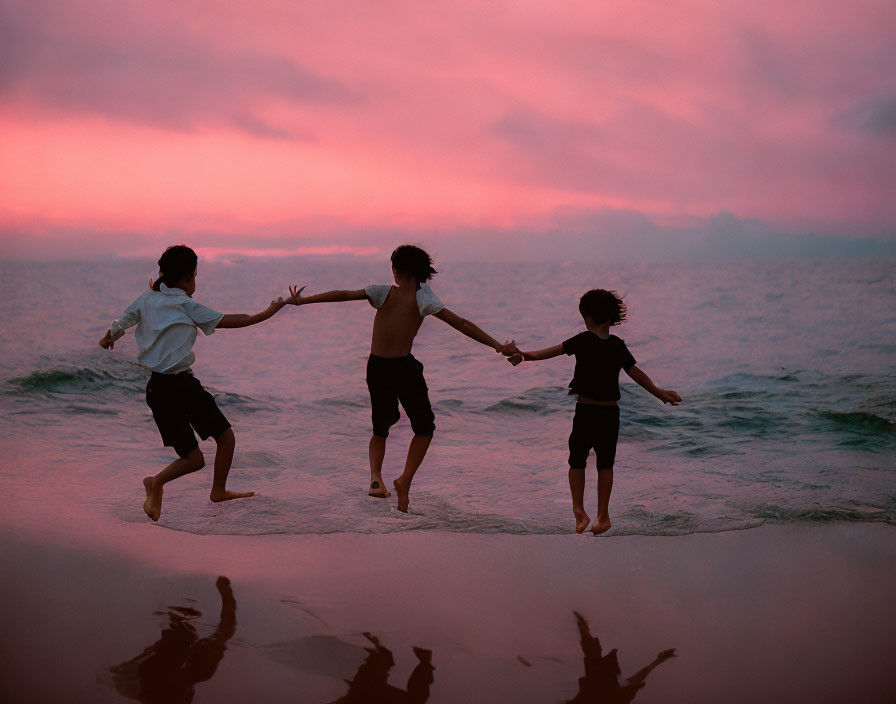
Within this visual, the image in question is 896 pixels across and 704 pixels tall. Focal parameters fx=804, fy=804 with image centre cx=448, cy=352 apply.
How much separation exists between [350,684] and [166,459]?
5280 millimetres

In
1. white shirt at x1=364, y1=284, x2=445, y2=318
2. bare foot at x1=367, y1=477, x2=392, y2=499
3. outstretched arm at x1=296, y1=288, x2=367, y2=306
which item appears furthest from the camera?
bare foot at x1=367, y1=477, x2=392, y2=499

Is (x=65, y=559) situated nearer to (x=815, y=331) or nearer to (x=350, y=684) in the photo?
(x=350, y=684)

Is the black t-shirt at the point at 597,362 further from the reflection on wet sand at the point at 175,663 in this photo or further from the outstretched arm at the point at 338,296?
the reflection on wet sand at the point at 175,663

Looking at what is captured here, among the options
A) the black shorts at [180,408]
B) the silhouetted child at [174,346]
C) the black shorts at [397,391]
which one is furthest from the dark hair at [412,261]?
the black shorts at [180,408]

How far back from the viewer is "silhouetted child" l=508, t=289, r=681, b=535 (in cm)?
519

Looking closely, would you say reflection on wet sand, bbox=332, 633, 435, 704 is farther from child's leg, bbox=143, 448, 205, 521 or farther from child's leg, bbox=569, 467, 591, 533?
child's leg, bbox=143, 448, 205, 521

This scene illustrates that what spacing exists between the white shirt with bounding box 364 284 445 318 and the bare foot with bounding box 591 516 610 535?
1834 mm

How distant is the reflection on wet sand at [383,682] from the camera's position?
320 centimetres

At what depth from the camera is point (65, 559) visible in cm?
464

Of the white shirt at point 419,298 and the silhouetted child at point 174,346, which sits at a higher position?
the white shirt at point 419,298

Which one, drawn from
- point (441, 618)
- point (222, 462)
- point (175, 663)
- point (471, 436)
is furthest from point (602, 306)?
point (471, 436)

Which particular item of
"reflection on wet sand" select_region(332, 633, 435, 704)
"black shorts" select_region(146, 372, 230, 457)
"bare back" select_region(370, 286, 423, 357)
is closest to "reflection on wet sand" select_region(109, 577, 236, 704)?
"reflection on wet sand" select_region(332, 633, 435, 704)

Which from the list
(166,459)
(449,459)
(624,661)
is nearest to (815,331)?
(449,459)

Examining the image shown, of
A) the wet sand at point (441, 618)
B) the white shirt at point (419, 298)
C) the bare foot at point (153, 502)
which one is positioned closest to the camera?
the wet sand at point (441, 618)
